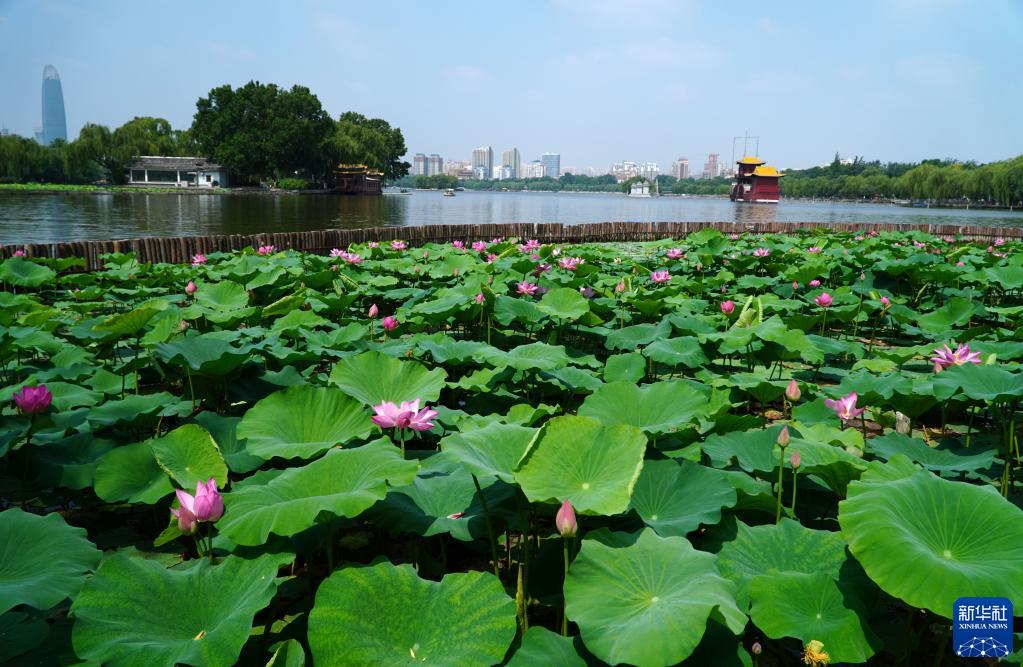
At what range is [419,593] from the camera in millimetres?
1058

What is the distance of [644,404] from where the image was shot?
187 centimetres

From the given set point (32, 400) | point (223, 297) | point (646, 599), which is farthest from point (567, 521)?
point (223, 297)

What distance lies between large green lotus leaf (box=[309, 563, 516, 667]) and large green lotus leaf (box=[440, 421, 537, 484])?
240 mm

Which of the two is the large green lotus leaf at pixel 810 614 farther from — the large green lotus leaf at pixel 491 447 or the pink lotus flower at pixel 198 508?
the pink lotus flower at pixel 198 508

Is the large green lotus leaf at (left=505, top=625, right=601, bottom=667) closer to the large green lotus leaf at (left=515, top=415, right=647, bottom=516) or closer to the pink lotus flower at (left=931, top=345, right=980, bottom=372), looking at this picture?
the large green lotus leaf at (left=515, top=415, right=647, bottom=516)

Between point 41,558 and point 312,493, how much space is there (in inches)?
19.1

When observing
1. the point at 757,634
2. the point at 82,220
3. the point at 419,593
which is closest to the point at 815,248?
the point at 757,634

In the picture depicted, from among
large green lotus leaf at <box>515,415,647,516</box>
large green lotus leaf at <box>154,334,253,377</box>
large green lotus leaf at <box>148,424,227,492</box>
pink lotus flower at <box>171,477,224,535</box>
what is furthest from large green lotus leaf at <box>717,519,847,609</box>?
large green lotus leaf at <box>154,334,253,377</box>

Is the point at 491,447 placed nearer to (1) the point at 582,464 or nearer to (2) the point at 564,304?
(1) the point at 582,464

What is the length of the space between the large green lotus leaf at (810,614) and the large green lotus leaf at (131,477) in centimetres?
140

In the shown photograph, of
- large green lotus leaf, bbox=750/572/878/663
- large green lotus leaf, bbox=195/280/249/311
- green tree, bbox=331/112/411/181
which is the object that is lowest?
large green lotus leaf, bbox=750/572/878/663

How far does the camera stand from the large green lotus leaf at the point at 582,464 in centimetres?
118

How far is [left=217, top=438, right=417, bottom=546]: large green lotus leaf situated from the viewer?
1.14m

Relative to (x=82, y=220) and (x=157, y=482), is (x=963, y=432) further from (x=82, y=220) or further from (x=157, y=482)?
(x=82, y=220)
